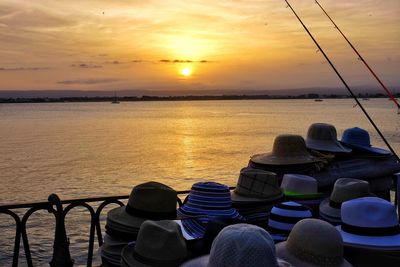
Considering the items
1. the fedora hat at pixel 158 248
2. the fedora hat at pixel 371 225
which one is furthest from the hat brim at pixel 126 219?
the fedora hat at pixel 371 225

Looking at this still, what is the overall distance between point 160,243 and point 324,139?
3.80m

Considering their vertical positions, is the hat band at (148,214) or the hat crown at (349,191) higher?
the hat crown at (349,191)

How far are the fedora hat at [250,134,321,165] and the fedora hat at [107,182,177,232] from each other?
2.03m

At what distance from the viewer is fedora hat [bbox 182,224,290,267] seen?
2.43 metres

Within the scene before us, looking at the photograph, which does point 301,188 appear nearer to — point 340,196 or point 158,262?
point 340,196

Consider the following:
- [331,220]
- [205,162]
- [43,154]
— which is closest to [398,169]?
[331,220]

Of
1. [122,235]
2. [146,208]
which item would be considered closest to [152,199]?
[146,208]

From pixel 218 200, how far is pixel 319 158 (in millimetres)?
2308

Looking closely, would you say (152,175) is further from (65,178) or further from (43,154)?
(43,154)

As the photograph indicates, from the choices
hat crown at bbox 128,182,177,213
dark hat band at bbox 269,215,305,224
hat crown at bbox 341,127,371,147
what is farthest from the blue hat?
hat crown at bbox 128,182,177,213

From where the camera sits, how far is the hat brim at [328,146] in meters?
6.19

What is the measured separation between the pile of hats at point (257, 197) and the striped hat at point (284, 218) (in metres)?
0.51

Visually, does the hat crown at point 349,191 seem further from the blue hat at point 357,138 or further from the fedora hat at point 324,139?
the blue hat at point 357,138

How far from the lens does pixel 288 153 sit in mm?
5824
